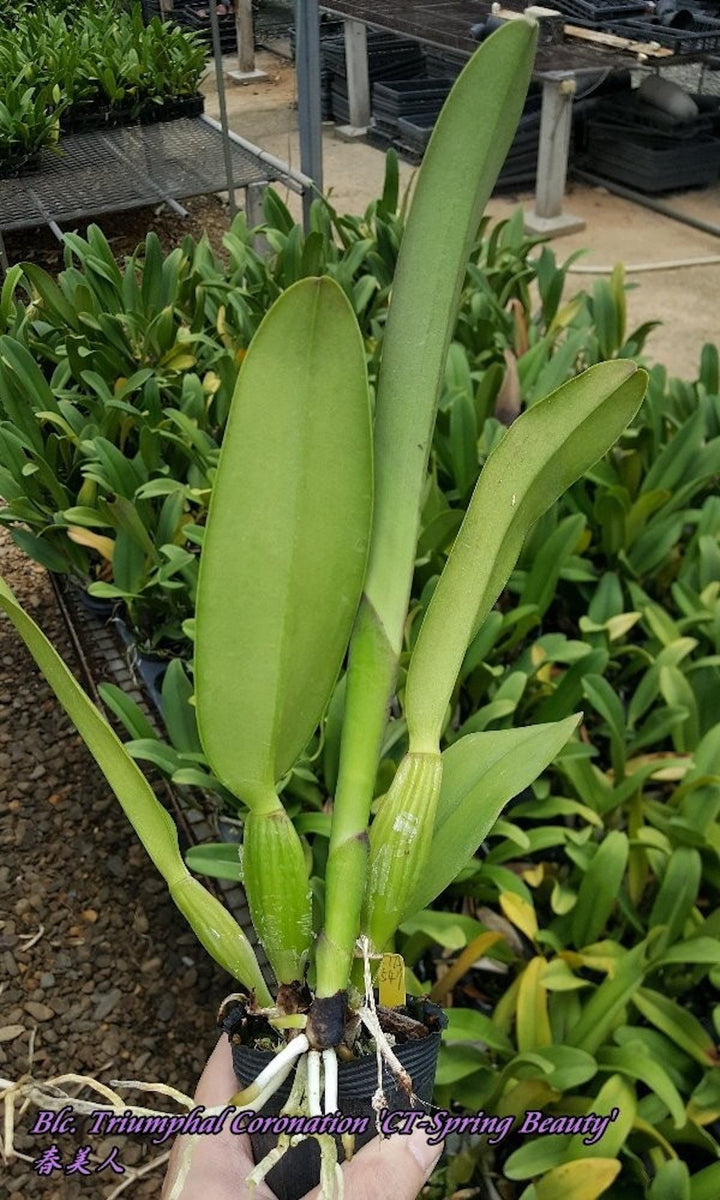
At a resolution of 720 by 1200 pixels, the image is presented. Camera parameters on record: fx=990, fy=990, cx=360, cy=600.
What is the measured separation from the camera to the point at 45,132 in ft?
9.27

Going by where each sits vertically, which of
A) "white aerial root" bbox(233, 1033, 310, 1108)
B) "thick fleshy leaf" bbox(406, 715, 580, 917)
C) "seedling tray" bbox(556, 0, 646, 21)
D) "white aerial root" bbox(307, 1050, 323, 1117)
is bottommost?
"white aerial root" bbox(307, 1050, 323, 1117)

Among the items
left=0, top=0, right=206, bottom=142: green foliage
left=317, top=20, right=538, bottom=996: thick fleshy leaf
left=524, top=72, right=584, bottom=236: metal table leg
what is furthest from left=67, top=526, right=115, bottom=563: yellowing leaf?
left=524, top=72, right=584, bottom=236: metal table leg

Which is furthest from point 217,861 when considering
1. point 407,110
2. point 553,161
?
point 407,110

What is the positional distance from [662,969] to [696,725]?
271 millimetres

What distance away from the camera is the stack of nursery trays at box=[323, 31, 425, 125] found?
188 inches

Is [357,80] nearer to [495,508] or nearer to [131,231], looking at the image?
[131,231]

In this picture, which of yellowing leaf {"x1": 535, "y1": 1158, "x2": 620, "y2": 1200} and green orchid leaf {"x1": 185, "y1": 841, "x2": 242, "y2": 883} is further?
green orchid leaf {"x1": 185, "y1": 841, "x2": 242, "y2": 883}

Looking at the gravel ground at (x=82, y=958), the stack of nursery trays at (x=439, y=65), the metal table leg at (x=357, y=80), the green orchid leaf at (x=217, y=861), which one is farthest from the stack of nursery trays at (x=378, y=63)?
the green orchid leaf at (x=217, y=861)

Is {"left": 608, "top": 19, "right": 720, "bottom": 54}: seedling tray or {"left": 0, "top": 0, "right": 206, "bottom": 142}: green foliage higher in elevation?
{"left": 608, "top": 19, "right": 720, "bottom": 54}: seedling tray

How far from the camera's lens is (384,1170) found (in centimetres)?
44

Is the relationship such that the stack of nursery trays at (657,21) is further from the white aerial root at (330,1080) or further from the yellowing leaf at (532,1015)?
the white aerial root at (330,1080)

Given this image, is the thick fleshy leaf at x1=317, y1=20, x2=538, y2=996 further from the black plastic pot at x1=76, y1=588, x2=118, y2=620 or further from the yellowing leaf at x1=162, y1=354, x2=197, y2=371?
the yellowing leaf at x1=162, y1=354, x2=197, y2=371

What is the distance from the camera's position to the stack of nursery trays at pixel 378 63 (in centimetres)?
479

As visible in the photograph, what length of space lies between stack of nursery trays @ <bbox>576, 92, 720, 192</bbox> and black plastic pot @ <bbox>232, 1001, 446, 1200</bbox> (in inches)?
154
